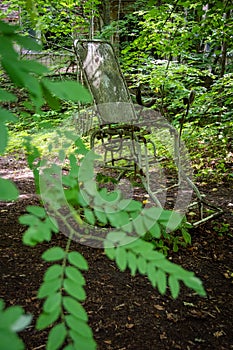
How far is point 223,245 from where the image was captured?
3.24 m

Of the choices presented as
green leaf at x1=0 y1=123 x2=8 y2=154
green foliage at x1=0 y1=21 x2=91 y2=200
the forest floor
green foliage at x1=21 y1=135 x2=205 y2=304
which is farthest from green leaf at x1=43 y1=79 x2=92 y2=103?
the forest floor

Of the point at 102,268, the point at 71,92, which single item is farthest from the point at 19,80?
the point at 102,268

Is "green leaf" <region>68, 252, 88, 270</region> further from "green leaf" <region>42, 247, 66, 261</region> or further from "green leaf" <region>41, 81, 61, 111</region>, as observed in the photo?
"green leaf" <region>41, 81, 61, 111</region>

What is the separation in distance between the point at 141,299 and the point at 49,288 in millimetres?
1988

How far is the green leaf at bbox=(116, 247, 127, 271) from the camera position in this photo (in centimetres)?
63

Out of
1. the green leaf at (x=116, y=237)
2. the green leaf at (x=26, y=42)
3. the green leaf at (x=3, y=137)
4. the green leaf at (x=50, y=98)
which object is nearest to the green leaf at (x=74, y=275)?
the green leaf at (x=116, y=237)

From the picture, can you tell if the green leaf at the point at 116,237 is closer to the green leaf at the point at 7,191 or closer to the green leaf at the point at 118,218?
the green leaf at the point at 118,218

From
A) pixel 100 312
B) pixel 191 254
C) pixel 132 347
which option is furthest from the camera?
pixel 191 254

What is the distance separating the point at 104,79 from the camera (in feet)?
13.5

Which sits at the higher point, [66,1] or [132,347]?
[66,1]

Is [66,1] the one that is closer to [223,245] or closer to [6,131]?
[223,245]

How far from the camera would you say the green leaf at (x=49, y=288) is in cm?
58

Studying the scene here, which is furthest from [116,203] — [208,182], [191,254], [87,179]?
[208,182]

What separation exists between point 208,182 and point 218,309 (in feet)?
10.3
